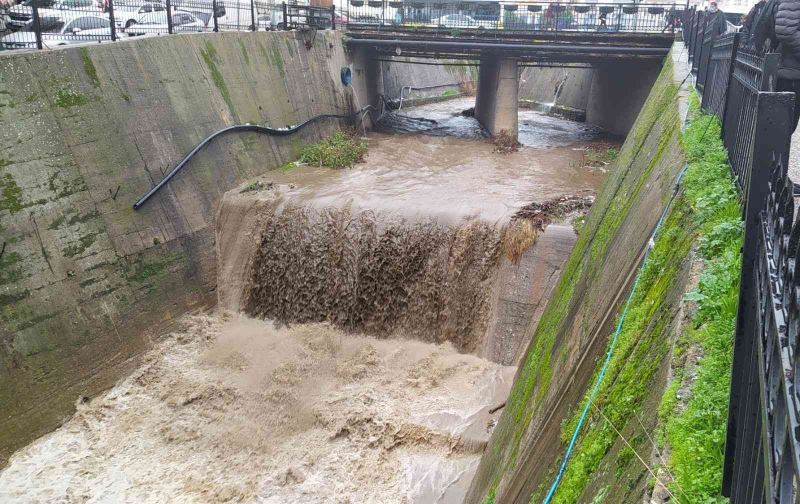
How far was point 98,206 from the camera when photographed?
11820mm

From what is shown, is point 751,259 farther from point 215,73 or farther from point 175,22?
point 175,22

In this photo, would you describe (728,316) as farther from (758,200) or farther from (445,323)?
(445,323)

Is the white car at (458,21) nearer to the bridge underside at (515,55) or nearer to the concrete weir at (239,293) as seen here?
the bridge underside at (515,55)

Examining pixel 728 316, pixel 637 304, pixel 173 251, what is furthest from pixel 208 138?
pixel 728 316

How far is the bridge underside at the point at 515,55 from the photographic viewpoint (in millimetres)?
20094

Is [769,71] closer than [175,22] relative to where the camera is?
Yes

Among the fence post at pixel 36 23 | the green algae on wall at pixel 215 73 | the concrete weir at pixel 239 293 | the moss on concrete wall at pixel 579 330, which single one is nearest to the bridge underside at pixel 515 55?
the concrete weir at pixel 239 293

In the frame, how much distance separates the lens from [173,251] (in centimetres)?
1309

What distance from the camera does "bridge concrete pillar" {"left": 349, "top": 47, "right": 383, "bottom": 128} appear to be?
22.9 metres

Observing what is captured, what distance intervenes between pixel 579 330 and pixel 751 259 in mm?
3263

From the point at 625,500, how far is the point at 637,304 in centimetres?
184

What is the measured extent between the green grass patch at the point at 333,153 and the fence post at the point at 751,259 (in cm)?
1556

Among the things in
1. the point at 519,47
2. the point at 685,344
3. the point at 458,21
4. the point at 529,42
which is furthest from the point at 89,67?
the point at 458,21

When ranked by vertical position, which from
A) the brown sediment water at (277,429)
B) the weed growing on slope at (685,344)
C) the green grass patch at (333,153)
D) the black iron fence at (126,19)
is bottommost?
the brown sediment water at (277,429)
